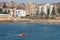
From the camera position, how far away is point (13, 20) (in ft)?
380

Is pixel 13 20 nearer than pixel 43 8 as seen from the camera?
Yes

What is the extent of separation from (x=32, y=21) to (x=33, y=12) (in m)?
19.9

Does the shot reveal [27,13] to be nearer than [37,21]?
No

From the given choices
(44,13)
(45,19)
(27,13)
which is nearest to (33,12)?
(27,13)

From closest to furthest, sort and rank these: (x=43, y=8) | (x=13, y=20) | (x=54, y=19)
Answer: (x=54, y=19)
(x=13, y=20)
(x=43, y=8)

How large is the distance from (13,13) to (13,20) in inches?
451

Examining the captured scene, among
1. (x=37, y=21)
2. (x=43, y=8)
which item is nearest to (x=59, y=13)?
(x=43, y=8)

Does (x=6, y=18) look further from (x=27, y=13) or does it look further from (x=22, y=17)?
(x=27, y=13)

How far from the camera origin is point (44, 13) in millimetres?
121875

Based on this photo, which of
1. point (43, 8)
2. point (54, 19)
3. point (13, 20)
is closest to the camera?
point (54, 19)

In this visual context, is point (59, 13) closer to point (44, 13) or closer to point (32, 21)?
point (44, 13)

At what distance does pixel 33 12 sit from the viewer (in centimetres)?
13300

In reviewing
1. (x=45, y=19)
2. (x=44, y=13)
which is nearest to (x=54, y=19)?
(x=45, y=19)

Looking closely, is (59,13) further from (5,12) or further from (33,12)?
(5,12)
